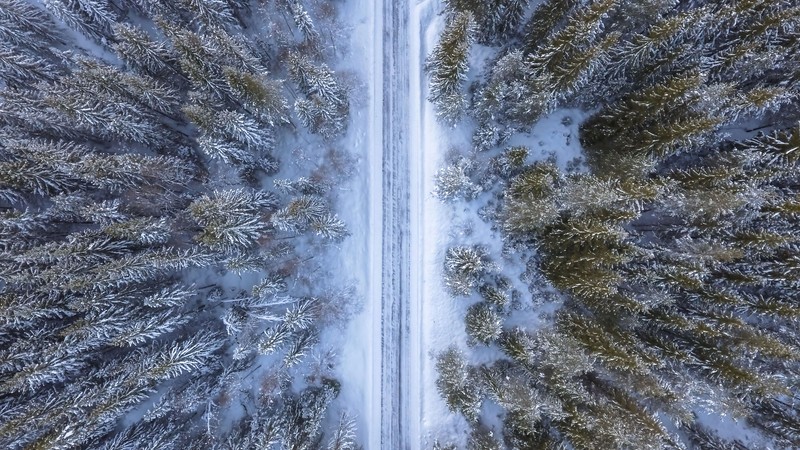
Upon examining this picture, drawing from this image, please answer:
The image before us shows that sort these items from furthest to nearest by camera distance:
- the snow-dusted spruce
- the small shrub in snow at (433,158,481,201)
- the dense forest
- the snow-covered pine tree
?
the small shrub in snow at (433,158,481,201) → the snow-covered pine tree → the snow-dusted spruce → the dense forest

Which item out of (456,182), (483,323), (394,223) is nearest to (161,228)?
(394,223)

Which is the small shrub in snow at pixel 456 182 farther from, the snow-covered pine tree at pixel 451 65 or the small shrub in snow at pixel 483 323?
the small shrub in snow at pixel 483 323

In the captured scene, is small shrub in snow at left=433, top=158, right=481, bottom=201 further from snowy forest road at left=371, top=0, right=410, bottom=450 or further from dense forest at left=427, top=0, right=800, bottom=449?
snowy forest road at left=371, top=0, right=410, bottom=450

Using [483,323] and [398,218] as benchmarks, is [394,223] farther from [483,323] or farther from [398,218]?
[483,323]

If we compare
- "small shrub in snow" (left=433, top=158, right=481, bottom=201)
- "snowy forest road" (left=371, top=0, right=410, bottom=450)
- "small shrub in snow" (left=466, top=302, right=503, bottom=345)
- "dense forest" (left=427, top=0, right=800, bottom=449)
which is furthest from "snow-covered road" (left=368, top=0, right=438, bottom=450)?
"small shrub in snow" (left=466, top=302, right=503, bottom=345)

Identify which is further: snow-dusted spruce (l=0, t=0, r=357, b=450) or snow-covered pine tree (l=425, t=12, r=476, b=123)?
snow-covered pine tree (l=425, t=12, r=476, b=123)

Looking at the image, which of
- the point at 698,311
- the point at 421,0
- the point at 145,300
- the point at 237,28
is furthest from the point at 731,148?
the point at 145,300
